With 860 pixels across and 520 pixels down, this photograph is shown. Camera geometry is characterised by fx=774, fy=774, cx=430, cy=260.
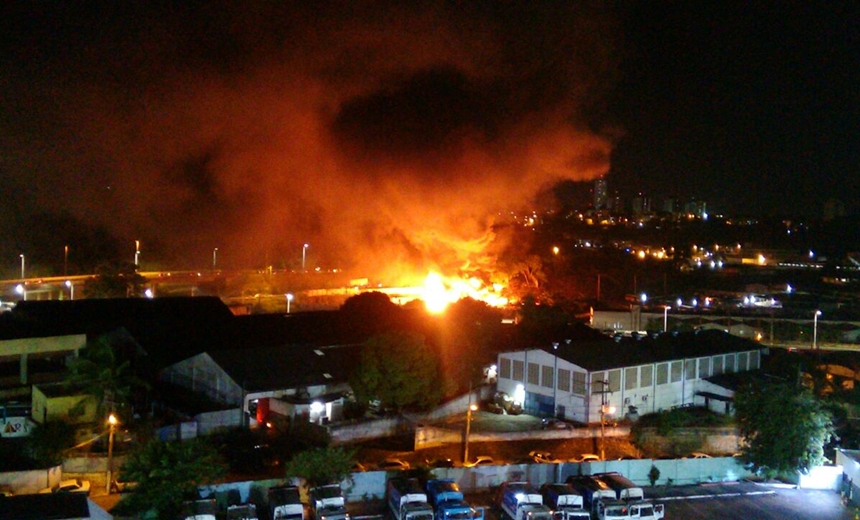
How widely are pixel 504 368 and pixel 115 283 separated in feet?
34.5

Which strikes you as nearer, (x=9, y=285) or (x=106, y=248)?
(x=9, y=285)

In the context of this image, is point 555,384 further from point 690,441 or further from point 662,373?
point 690,441

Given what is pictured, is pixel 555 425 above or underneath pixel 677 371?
underneath

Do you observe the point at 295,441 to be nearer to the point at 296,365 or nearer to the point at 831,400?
the point at 296,365

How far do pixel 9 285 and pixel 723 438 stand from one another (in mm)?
17372

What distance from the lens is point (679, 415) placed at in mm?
8875

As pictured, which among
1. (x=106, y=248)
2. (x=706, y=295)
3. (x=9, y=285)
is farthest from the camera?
(x=106, y=248)

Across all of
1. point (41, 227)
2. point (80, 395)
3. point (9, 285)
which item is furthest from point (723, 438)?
point (41, 227)

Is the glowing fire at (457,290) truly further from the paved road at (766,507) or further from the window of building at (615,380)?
the paved road at (766,507)

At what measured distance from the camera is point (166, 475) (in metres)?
5.84

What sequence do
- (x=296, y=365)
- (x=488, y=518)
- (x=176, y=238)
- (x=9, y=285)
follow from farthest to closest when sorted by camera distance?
1. (x=176, y=238)
2. (x=9, y=285)
3. (x=296, y=365)
4. (x=488, y=518)

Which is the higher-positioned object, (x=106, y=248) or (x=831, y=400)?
(x=106, y=248)

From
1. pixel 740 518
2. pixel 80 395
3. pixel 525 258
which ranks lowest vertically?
pixel 740 518

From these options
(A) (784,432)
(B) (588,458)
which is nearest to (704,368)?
(A) (784,432)
